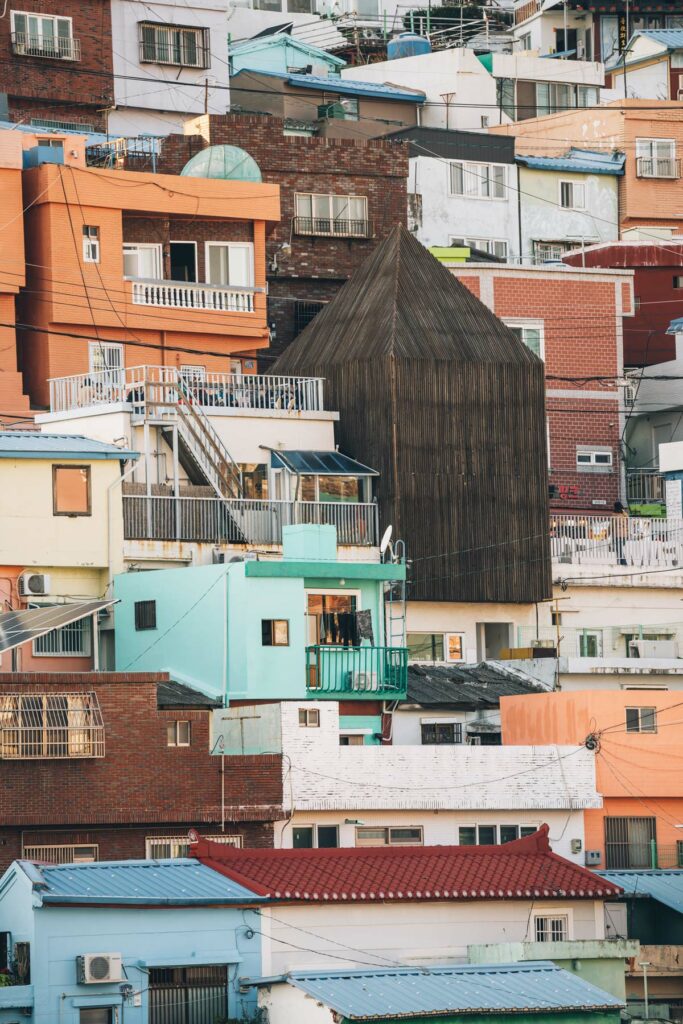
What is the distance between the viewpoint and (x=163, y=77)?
77688 mm

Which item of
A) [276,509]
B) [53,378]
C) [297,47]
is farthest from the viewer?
[297,47]

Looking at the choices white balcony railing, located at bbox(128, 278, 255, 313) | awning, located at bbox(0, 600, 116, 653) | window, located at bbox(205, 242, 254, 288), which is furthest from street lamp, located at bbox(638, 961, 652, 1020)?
window, located at bbox(205, 242, 254, 288)

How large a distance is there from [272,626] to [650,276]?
31.3 metres

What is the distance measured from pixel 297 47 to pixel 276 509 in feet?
119

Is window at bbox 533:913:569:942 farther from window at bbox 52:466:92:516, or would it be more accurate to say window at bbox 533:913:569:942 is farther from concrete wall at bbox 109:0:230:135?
concrete wall at bbox 109:0:230:135

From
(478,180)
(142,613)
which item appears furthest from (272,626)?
(478,180)

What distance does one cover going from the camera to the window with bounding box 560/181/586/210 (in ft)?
268

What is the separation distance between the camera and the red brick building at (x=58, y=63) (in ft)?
244

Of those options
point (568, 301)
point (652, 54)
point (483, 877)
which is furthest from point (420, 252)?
point (652, 54)

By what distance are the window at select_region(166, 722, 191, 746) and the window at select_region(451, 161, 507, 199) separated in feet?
130

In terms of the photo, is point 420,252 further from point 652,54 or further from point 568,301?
point 652,54

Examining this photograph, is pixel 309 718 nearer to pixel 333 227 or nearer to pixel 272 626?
pixel 272 626

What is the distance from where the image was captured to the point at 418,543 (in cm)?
5762

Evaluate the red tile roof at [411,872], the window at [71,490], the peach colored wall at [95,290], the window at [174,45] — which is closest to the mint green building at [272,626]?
the window at [71,490]
